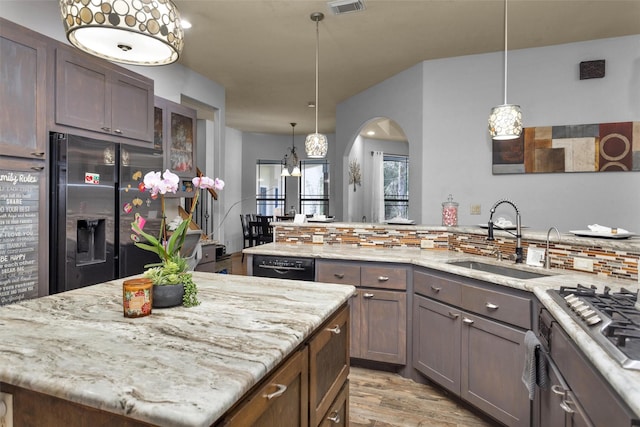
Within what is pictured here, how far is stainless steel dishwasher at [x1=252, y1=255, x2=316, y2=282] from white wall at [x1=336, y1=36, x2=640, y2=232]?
1907 millimetres

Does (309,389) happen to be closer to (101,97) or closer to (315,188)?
(101,97)

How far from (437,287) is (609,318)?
1.33 m

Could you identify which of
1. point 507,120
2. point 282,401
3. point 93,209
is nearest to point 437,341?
point 507,120

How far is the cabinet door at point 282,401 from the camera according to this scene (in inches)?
34.1

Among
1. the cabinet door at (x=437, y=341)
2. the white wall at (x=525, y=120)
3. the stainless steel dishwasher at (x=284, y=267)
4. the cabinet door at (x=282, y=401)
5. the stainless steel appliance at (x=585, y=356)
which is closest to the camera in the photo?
the cabinet door at (x=282, y=401)

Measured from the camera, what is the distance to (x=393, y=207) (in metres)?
9.48

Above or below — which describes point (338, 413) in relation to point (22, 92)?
below

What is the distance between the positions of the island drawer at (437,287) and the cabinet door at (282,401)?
1479mm

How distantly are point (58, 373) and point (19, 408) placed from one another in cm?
17

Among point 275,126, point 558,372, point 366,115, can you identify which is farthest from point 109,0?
point 275,126

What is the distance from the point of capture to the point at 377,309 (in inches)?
114

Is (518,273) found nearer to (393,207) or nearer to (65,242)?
(65,242)

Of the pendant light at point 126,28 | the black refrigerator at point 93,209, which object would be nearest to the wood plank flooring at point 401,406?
the black refrigerator at point 93,209

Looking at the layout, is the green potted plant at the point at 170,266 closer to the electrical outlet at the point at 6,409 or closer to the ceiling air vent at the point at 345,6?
the electrical outlet at the point at 6,409
